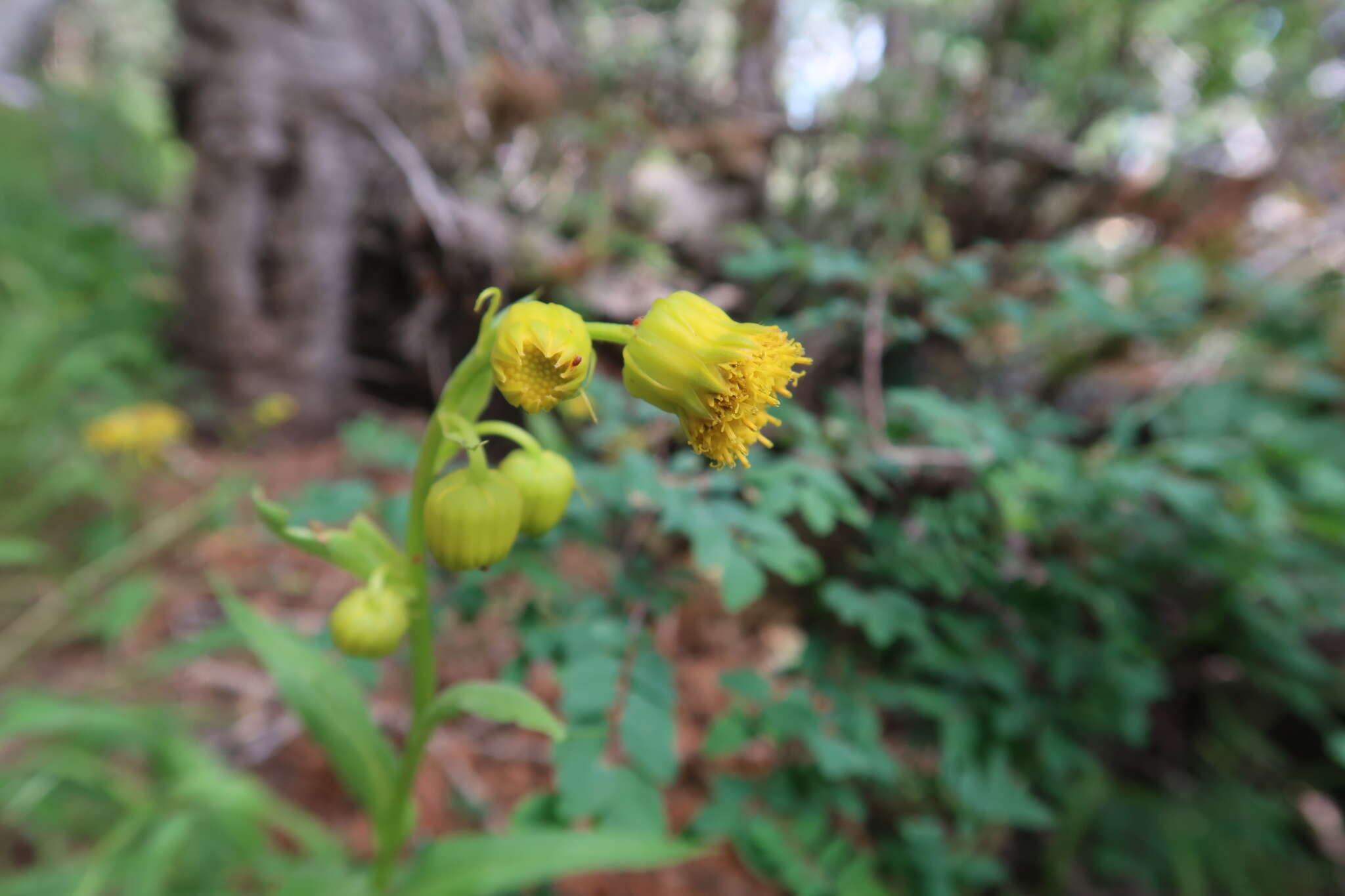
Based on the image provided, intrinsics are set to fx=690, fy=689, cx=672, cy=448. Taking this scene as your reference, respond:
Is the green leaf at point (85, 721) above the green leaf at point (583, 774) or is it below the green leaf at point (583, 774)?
below

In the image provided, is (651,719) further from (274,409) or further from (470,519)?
(274,409)

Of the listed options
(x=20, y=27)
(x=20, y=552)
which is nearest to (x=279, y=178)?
(x=20, y=552)

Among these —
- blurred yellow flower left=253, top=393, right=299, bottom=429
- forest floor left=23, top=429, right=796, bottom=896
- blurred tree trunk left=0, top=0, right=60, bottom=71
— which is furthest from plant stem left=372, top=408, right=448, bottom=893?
blurred tree trunk left=0, top=0, right=60, bottom=71

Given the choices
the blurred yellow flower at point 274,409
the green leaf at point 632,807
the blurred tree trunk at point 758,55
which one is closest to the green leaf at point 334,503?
the green leaf at point 632,807

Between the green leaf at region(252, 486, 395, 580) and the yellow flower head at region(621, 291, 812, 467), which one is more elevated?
the yellow flower head at region(621, 291, 812, 467)

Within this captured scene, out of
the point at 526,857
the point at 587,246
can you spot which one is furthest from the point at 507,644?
the point at 587,246

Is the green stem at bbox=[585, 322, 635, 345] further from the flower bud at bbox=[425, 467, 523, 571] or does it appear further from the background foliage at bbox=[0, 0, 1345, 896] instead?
the background foliage at bbox=[0, 0, 1345, 896]

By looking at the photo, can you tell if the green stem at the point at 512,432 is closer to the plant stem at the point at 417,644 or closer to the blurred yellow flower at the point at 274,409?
the plant stem at the point at 417,644
